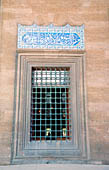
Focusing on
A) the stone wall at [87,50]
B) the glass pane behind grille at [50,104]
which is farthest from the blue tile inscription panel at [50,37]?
the glass pane behind grille at [50,104]

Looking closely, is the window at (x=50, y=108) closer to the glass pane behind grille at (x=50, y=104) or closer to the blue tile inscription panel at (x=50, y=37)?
the glass pane behind grille at (x=50, y=104)

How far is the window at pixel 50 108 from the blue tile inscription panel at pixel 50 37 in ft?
0.56

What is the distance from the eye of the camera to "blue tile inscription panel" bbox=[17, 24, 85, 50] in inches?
161

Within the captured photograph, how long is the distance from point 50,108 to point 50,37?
1.68m

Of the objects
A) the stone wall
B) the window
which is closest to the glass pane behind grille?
the window

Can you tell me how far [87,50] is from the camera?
13.4ft

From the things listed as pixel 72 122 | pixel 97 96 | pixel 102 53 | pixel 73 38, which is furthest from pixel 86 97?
pixel 73 38

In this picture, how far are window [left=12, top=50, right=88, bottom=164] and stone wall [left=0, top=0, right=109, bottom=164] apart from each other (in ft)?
0.53

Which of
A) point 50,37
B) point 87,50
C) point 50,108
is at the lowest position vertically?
point 50,108

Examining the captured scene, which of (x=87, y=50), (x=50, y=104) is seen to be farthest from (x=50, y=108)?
(x=87, y=50)

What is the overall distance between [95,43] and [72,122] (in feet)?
6.36

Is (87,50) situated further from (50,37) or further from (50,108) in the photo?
(50,108)

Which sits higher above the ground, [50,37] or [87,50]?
[50,37]

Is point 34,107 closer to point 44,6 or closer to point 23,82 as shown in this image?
point 23,82
